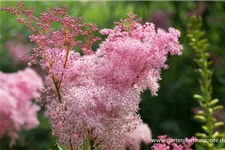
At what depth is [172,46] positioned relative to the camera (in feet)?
4.11

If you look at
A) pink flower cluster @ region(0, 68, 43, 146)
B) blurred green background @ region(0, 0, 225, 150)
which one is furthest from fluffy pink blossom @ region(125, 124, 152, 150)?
blurred green background @ region(0, 0, 225, 150)

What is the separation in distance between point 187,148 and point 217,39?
310 centimetres

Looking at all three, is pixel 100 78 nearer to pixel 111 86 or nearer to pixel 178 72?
pixel 111 86

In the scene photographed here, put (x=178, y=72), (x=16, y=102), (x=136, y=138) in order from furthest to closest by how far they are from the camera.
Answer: (x=178, y=72)
(x=16, y=102)
(x=136, y=138)

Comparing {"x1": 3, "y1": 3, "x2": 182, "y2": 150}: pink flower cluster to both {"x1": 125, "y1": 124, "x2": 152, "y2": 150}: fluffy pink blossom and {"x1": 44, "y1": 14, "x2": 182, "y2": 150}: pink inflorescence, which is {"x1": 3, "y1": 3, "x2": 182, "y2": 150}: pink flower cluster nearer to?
{"x1": 44, "y1": 14, "x2": 182, "y2": 150}: pink inflorescence

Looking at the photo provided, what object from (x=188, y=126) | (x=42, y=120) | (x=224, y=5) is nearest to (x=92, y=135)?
(x=42, y=120)

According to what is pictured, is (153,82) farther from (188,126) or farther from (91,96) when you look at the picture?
(188,126)

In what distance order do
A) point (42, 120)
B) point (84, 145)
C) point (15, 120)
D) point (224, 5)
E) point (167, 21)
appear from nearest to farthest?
point (84, 145), point (15, 120), point (42, 120), point (224, 5), point (167, 21)

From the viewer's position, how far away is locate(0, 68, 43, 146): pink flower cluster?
2287mm

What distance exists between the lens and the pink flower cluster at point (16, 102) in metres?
2.29

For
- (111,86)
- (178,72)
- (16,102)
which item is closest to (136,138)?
(111,86)

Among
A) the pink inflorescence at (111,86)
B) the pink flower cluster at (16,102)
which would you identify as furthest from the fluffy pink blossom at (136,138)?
the pink flower cluster at (16,102)

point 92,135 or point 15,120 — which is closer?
point 92,135

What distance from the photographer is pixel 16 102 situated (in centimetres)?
243
